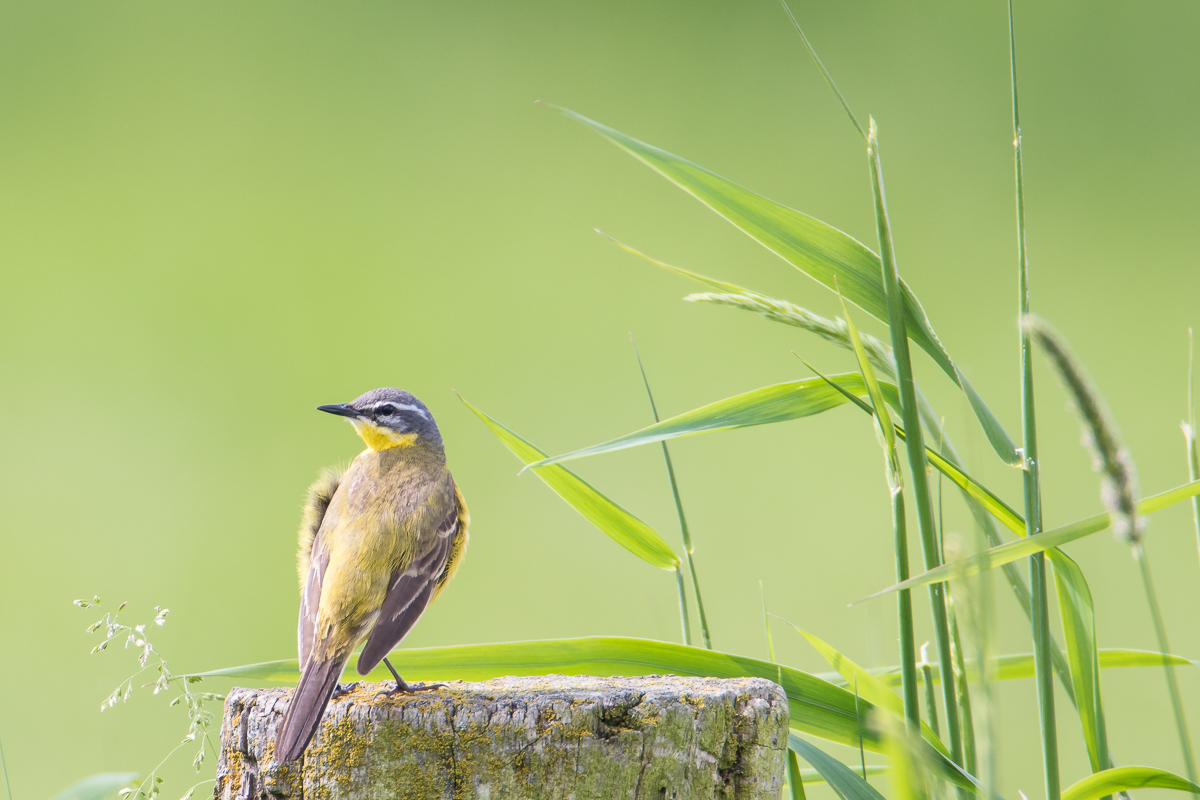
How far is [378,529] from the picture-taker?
3.78ft

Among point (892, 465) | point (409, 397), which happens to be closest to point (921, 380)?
point (409, 397)

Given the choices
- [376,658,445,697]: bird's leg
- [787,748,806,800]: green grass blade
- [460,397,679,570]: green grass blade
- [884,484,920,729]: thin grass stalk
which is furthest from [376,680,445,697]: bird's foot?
[884,484,920,729]: thin grass stalk

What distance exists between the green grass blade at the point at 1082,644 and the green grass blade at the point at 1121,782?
2 cm

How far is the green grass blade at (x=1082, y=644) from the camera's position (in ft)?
2.87

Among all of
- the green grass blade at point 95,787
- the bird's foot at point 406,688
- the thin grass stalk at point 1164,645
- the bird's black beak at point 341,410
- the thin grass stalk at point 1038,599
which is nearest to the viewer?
the thin grass stalk at point 1164,645

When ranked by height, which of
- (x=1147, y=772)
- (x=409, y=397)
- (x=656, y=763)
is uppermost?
(x=409, y=397)

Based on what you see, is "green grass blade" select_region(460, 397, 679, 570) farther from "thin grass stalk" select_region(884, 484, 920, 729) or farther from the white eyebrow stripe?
the white eyebrow stripe

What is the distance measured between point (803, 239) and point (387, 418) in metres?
0.79

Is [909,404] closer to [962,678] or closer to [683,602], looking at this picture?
[962,678]

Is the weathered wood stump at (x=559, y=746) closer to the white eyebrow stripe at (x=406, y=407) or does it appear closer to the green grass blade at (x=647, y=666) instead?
the green grass blade at (x=647, y=666)

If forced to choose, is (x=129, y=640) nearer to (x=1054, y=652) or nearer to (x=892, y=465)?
(x=892, y=465)

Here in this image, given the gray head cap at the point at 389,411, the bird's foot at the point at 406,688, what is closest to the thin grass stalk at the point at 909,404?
the bird's foot at the point at 406,688

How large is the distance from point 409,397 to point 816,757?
2.93 feet

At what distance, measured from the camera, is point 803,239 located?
94 cm
